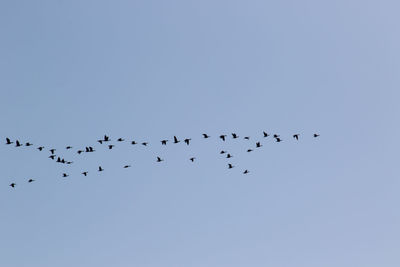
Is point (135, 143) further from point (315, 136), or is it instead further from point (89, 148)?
point (315, 136)

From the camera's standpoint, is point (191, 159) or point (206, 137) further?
point (191, 159)

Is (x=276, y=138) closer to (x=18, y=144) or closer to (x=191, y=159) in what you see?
(x=191, y=159)

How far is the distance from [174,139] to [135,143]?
567 cm

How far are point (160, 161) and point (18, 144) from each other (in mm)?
19616

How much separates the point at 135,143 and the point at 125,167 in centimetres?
1058

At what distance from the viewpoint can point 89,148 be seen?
8588 cm

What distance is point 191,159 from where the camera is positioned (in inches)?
3607

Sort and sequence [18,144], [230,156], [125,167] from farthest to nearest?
[125,167]
[230,156]
[18,144]

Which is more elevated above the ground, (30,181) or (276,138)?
(30,181)

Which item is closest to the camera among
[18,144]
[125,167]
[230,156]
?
[18,144]

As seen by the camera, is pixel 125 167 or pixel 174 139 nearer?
pixel 174 139

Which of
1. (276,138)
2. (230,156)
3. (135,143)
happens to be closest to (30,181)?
(135,143)

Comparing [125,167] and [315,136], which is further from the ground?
[125,167]

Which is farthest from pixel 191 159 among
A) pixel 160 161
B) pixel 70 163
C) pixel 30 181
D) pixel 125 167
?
pixel 30 181
